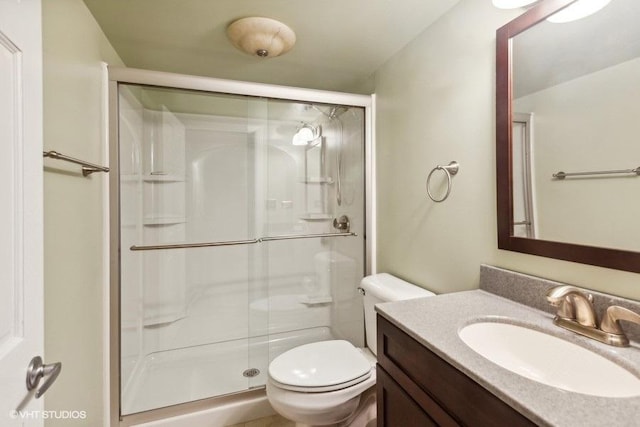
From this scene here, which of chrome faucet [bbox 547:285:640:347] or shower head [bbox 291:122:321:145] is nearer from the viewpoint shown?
chrome faucet [bbox 547:285:640:347]

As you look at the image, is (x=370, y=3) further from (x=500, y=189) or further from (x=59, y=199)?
(x=59, y=199)

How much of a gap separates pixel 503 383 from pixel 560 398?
0.29 feet

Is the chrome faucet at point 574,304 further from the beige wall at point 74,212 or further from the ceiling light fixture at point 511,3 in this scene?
the beige wall at point 74,212

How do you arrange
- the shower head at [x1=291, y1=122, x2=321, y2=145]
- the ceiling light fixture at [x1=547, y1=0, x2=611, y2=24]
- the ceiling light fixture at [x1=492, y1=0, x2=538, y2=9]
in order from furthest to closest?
the shower head at [x1=291, y1=122, x2=321, y2=145] < the ceiling light fixture at [x1=492, y1=0, x2=538, y2=9] < the ceiling light fixture at [x1=547, y1=0, x2=611, y2=24]

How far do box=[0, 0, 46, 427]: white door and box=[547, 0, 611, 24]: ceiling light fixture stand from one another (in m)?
1.43

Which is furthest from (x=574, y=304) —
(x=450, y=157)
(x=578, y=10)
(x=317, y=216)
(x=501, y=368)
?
(x=317, y=216)

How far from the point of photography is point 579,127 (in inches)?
32.5

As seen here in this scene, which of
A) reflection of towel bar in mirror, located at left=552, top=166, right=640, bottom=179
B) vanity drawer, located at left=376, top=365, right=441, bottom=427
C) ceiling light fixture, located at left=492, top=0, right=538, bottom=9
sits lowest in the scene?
vanity drawer, located at left=376, top=365, right=441, bottom=427

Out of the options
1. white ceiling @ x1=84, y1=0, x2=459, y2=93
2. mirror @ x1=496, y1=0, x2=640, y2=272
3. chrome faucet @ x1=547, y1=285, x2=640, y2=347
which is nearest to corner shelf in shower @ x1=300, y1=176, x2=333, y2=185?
white ceiling @ x1=84, y1=0, x2=459, y2=93

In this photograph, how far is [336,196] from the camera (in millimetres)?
2141

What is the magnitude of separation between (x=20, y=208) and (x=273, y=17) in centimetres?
126

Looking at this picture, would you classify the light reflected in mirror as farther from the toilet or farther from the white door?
the white door

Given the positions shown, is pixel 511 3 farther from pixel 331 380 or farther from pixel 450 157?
pixel 331 380

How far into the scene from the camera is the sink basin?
0.62 metres
